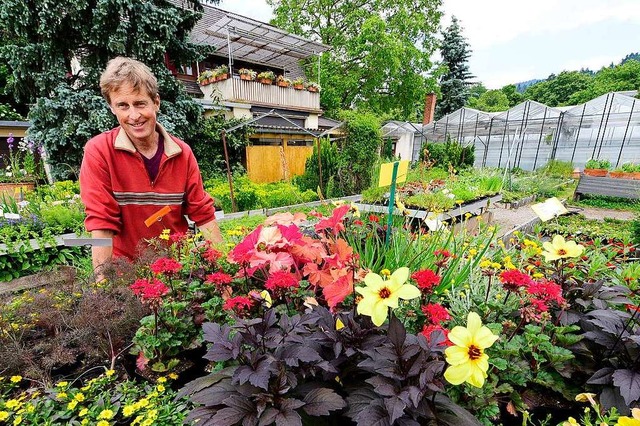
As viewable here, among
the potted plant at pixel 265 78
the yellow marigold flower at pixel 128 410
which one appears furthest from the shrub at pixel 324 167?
the yellow marigold flower at pixel 128 410

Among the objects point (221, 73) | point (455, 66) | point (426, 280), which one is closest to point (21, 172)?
point (221, 73)

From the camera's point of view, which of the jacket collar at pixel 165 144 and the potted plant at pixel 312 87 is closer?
the jacket collar at pixel 165 144

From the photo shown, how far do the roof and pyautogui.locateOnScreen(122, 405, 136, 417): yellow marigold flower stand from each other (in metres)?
10.8

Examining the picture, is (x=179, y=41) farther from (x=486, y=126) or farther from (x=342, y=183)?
(x=486, y=126)

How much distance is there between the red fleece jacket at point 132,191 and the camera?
1.56 m

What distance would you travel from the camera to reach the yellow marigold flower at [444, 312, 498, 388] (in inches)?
24.4

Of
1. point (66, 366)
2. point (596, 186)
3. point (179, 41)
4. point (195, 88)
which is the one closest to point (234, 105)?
point (195, 88)

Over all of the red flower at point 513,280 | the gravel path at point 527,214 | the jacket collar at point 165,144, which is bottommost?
the gravel path at point 527,214

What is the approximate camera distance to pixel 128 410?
0.85 meters

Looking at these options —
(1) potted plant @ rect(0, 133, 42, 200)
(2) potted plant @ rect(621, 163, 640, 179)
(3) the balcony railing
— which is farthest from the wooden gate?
(2) potted plant @ rect(621, 163, 640, 179)

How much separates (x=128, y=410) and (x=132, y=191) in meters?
1.22

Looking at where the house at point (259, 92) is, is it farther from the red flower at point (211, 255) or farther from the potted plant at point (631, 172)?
the potted plant at point (631, 172)

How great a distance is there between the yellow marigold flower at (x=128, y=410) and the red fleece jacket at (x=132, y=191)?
0.96 metres

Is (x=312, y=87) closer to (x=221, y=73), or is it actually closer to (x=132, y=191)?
(x=221, y=73)
